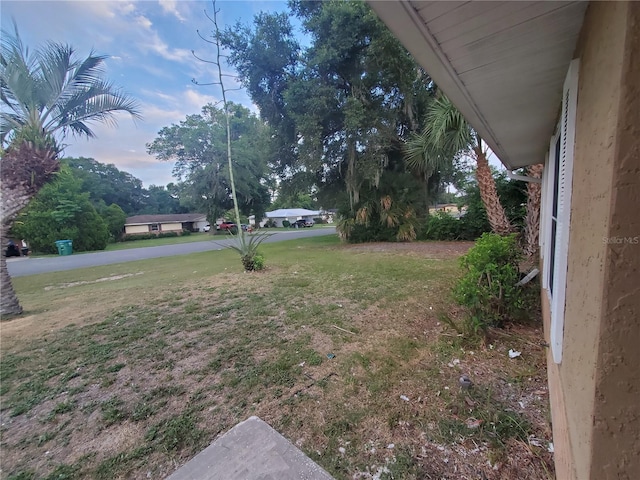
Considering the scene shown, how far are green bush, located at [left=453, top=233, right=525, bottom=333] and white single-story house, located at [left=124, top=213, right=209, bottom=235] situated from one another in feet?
114

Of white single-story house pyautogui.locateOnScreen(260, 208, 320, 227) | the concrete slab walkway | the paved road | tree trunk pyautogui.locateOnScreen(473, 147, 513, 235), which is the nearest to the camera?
the concrete slab walkway

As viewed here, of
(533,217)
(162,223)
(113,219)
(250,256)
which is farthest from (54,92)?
(162,223)

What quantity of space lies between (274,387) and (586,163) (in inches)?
95.6

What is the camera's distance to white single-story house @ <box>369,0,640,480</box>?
696 mm

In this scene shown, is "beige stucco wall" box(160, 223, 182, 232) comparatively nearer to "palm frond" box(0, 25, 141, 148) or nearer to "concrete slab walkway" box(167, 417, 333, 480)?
"palm frond" box(0, 25, 141, 148)

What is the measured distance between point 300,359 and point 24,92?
6035 mm

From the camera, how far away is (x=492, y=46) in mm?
1178

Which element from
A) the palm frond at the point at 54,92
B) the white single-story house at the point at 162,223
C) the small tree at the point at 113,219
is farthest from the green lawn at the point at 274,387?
the white single-story house at the point at 162,223

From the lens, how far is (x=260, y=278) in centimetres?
639

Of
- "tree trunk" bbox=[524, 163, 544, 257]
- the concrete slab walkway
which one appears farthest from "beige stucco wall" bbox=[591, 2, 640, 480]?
"tree trunk" bbox=[524, 163, 544, 257]

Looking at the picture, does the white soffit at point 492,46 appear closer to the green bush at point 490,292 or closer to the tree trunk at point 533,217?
the green bush at point 490,292

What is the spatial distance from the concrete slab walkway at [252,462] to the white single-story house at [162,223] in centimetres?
3472

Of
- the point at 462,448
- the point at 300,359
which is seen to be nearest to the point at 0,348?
the point at 300,359

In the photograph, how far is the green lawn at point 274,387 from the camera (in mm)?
1667
